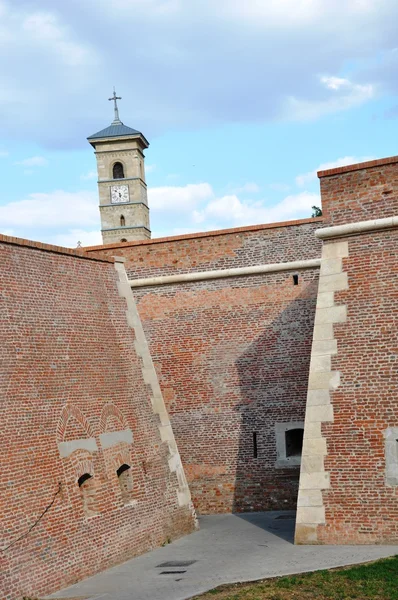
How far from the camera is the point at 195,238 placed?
1827 centimetres

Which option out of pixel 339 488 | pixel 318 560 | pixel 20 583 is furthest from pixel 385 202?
pixel 20 583

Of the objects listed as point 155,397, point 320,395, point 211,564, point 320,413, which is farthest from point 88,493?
point 320,395

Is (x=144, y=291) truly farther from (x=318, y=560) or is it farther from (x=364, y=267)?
(x=318, y=560)

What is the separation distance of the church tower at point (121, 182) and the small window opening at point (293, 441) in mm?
39116

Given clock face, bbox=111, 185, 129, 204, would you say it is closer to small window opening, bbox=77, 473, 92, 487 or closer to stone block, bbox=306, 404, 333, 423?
small window opening, bbox=77, 473, 92, 487

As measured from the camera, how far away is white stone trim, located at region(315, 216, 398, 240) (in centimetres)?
1277

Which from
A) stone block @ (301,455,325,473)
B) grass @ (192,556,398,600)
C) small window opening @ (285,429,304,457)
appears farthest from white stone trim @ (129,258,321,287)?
grass @ (192,556,398,600)

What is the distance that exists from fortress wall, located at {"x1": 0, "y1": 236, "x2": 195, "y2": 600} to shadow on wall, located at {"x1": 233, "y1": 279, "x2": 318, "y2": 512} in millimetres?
2134

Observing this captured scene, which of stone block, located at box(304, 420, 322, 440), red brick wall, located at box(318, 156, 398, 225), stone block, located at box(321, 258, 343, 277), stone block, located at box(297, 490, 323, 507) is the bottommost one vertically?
stone block, located at box(297, 490, 323, 507)

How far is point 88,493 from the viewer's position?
43.1ft

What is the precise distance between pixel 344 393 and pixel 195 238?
6.58 m

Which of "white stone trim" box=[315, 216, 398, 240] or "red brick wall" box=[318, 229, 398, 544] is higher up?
"white stone trim" box=[315, 216, 398, 240]

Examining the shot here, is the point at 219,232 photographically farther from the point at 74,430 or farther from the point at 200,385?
the point at 74,430

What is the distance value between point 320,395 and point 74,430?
3.92 metres
